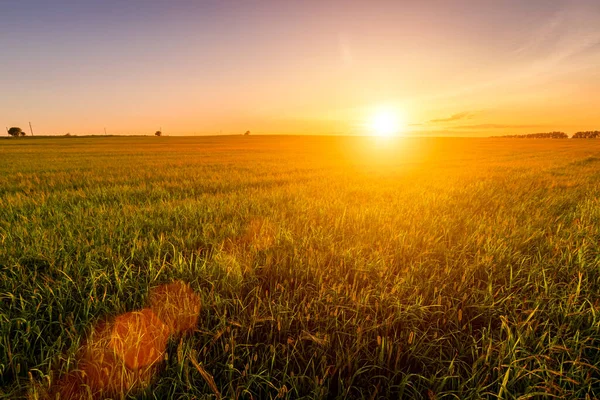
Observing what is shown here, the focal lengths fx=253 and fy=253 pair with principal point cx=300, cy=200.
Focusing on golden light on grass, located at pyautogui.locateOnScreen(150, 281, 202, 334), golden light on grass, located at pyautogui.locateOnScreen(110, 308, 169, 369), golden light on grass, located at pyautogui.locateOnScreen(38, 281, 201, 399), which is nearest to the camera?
golden light on grass, located at pyautogui.locateOnScreen(38, 281, 201, 399)

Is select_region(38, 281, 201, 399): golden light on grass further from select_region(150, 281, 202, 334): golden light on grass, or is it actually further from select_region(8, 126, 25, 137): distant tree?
select_region(8, 126, 25, 137): distant tree

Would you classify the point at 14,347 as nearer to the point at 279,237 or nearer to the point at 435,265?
the point at 279,237

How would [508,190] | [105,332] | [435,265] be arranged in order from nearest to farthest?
[105,332], [435,265], [508,190]

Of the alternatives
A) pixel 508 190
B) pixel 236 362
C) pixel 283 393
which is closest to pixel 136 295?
pixel 236 362

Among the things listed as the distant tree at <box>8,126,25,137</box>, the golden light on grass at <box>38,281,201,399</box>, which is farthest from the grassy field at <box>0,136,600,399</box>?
the distant tree at <box>8,126,25,137</box>

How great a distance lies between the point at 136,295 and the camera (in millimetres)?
1960

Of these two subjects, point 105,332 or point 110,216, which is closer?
point 105,332

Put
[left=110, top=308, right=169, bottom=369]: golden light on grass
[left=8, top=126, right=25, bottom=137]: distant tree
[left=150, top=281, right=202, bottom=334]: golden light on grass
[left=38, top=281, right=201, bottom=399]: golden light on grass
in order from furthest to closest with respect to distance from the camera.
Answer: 1. [left=8, top=126, right=25, bottom=137]: distant tree
2. [left=150, top=281, right=202, bottom=334]: golden light on grass
3. [left=110, top=308, right=169, bottom=369]: golden light on grass
4. [left=38, top=281, right=201, bottom=399]: golden light on grass

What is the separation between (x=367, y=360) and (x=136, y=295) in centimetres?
174

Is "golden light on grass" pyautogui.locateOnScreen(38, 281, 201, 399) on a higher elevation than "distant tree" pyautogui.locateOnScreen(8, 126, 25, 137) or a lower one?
lower

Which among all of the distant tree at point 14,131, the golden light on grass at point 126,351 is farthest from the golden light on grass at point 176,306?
the distant tree at point 14,131

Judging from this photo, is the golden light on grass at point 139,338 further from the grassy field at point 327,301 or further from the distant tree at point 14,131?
the distant tree at point 14,131

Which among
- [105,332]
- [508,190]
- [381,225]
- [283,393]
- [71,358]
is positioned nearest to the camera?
[283,393]

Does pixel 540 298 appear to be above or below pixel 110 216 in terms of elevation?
below
